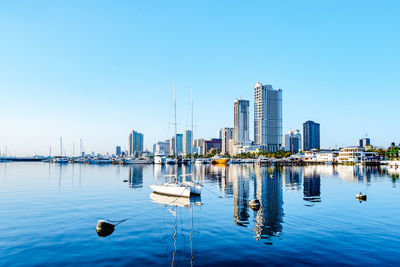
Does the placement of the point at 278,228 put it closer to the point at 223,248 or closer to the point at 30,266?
the point at 223,248

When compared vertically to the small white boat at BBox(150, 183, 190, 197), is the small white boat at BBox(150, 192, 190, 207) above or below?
below

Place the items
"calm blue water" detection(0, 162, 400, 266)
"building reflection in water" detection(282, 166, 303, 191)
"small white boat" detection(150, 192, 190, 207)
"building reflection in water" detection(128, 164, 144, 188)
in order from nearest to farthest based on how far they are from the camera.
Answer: "calm blue water" detection(0, 162, 400, 266) < "small white boat" detection(150, 192, 190, 207) < "building reflection in water" detection(282, 166, 303, 191) < "building reflection in water" detection(128, 164, 144, 188)

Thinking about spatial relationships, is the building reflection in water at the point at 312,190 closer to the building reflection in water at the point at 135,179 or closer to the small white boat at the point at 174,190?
the small white boat at the point at 174,190

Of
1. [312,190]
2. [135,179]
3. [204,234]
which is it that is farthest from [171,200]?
[135,179]

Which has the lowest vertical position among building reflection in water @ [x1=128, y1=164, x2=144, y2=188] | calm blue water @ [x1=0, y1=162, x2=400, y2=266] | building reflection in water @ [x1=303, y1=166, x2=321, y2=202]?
building reflection in water @ [x1=128, y1=164, x2=144, y2=188]

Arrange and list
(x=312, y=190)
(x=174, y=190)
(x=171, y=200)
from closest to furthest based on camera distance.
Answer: (x=171, y=200) < (x=174, y=190) < (x=312, y=190)

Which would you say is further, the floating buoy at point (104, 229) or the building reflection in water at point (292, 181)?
the building reflection in water at point (292, 181)

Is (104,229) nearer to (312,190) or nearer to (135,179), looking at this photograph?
(312,190)

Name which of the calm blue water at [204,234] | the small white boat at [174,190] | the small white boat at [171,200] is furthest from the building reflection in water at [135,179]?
the calm blue water at [204,234]

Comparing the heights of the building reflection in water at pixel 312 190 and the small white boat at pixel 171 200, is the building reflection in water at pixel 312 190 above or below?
below

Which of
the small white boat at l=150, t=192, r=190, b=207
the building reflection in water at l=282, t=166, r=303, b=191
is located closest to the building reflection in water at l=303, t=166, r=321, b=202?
the building reflection in water at l=282, t=166, r=303, b=191

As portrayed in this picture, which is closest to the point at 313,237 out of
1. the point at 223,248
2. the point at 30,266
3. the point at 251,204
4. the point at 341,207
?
the point at 223,248

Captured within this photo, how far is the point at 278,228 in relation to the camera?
1148 inches

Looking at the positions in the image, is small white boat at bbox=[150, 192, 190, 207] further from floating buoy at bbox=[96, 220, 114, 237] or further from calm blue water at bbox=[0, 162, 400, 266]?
floating buoy at bbox=[96, 220, 114, 237]
